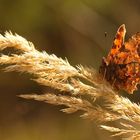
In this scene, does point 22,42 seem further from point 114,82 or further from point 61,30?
point 61,30

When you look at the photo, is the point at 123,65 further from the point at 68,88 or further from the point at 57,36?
the point at 57,36

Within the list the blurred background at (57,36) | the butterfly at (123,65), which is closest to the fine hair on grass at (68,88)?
the butterfly at (123,65)

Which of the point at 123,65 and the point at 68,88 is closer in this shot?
the point at 68,88

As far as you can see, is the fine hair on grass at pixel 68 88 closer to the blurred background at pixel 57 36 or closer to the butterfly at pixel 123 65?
the butterfly at pixel 123 65

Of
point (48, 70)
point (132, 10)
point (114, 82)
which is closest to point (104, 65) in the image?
point (114, 82)

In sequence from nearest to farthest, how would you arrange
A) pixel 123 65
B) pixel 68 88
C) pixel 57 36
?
pixel 68 88
pixel 123 65
pixel 57 36

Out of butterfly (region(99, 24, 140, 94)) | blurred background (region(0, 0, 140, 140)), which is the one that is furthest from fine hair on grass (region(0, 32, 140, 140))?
blurred background (region(0, 0, 140, 140))

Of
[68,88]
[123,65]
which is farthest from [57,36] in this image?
[68,88]
